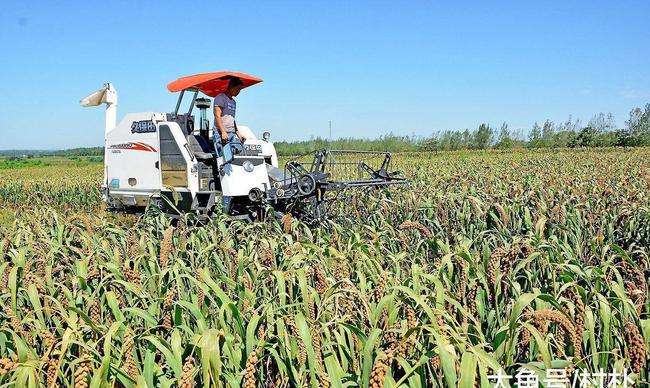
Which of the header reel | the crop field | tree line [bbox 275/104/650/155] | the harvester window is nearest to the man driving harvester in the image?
the harvester window

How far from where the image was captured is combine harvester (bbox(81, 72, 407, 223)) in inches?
308

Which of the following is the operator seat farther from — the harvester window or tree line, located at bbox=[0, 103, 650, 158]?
tree line, located at bbox=[0, 103, 650, 158]

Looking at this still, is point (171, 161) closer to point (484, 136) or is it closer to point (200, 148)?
point (200, 148)

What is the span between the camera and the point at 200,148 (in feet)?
27.6

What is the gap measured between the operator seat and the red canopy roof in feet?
2.57

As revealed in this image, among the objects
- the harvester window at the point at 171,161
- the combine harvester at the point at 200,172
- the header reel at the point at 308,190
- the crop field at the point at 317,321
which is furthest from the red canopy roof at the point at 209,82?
the crop field at the point at 317,321

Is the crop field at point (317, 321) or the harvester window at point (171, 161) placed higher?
the harvester window at point (171, 161)

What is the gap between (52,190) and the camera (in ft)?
55.1

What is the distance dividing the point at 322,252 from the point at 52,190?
51.1ft

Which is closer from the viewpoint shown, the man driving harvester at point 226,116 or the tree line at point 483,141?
the man driving harvester at point 226,116

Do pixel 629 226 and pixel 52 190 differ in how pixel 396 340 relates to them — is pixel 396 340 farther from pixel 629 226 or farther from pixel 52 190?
pixel 52 190

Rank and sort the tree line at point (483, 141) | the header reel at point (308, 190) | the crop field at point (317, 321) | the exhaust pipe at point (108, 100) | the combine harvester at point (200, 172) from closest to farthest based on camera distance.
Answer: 1. the crop field at point (317, 321)
2. the header reel at point (308, 190)
3. the combine harvester at point (200, 172)
4. the exhaust pipe at point (108, 100)
5. the tree line at point (483, 141)

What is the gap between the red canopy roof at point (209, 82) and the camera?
7.72 m

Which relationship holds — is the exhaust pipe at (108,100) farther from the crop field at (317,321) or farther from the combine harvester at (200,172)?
the crop field at (317,321)
